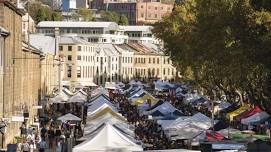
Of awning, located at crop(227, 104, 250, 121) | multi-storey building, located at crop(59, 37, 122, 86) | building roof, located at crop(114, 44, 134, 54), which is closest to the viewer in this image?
awning, located at crop(227, 104, 250, 121)

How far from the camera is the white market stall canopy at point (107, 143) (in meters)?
28.9

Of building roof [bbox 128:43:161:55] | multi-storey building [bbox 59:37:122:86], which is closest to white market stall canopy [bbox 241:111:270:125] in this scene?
multi-storey building [bbox 59:37:122:86]

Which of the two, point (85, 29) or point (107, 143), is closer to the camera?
point (107, 143)

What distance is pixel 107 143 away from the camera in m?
29.4

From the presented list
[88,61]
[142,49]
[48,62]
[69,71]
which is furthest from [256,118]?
[142,49]

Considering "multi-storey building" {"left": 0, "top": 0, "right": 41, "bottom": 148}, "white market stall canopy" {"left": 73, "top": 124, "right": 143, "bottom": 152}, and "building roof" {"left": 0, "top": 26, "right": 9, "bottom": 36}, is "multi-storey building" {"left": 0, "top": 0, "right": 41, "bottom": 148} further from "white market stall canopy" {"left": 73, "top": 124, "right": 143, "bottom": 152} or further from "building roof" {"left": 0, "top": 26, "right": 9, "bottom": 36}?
"white market stall canopy" {"left": 73, "top": 124, "right": 143, "bottom": 152}

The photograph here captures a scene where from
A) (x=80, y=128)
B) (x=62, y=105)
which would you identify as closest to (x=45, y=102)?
(x=62, y=105)

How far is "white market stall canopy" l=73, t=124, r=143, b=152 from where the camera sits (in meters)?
28.9

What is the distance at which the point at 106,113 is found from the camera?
4512cm

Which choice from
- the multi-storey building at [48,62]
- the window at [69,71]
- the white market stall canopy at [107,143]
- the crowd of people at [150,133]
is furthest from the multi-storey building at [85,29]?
the white market stall canopy at [107,143]

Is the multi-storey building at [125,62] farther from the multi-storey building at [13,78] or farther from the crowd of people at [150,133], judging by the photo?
the multi-storey building at [13,78]

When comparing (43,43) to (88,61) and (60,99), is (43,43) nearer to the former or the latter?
(60,99)

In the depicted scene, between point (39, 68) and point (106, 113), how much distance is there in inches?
1124

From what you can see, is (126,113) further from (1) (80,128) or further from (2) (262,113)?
(2) (262,113)
